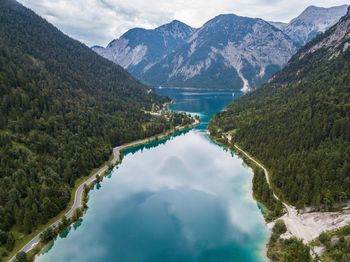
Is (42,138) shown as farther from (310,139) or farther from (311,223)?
(310,139)

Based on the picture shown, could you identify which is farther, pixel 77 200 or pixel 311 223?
pixel 77 200

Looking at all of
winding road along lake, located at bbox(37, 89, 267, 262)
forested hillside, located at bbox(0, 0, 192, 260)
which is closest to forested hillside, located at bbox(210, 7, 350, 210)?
winding road along lake, located at bbox(37, 89, 267, 262)

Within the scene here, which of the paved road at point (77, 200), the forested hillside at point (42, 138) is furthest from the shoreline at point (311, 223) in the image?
the forested hillside at point (42, 138)

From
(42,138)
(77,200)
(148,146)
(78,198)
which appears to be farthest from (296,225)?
(148,146)

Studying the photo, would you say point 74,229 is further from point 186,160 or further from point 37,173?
point 186,160

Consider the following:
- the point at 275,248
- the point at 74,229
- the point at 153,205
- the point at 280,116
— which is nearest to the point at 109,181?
the point at 153,205

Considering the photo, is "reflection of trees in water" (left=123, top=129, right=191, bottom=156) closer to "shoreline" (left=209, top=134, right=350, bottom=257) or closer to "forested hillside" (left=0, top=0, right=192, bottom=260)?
"forested hillside" (left=0, top=0, right=192, bottom=260)
